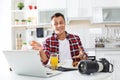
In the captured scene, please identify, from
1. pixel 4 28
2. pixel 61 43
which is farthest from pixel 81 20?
pixel 61 43

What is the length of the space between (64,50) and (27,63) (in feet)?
3.15

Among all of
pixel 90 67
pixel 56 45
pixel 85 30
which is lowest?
pixel 90 67

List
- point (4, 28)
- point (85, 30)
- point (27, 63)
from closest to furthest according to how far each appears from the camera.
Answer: point (27, 63) → point (85, 30) → point (4, 28)

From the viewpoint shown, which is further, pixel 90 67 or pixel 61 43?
pixel 61 43

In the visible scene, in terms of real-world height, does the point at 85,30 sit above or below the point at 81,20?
below

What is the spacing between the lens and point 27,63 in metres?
1.53

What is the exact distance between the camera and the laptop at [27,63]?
1478 millimetres

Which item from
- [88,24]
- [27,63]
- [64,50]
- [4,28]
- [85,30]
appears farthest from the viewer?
[4,28]

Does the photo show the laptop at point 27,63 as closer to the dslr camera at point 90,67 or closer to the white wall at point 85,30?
the dslr camera at point 90,67

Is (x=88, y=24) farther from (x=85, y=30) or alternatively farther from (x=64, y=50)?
(x=64, y=50)

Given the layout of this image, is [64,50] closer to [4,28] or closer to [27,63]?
[27,63]

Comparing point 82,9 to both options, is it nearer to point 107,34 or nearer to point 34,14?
point 107,34

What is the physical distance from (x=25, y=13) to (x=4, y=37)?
68 cm

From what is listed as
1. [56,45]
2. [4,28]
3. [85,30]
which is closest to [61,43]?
[56,45]
